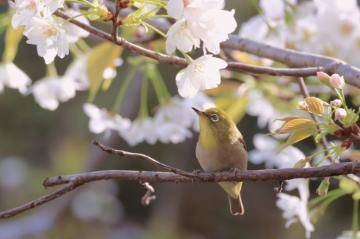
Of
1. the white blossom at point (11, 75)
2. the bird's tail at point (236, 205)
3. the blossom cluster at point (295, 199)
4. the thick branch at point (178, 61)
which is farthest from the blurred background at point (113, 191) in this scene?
the thick branch at point (178, 61)

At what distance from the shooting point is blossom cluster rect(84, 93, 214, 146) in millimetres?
2121

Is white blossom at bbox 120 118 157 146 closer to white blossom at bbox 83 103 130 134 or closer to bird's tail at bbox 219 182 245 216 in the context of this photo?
white blossom at bbox 83 103 130 134

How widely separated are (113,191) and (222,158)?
4.08m

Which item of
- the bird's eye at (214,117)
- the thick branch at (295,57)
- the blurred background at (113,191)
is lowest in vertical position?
the blurred background at (113,191)

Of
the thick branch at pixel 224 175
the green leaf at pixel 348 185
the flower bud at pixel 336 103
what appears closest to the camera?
the thick branch at pixel 224 175

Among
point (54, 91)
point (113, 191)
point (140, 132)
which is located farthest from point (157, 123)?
point (113, 191)

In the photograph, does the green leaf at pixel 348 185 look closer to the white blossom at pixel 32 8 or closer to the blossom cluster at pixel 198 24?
the blossom cluster at pixel 198 24

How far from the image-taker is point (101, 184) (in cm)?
593

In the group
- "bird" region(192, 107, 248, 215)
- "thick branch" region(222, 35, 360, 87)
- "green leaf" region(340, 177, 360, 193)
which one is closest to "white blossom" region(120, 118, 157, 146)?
"bird" region(192, 107, 248, 215)

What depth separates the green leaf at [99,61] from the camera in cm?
184

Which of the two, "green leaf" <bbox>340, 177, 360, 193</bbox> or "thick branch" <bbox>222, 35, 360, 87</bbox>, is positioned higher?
"thick branch" <bbox>222, 35, 360, 87</bbox>

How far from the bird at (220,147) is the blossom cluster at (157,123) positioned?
0.78ft

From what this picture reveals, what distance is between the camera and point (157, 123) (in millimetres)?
2158

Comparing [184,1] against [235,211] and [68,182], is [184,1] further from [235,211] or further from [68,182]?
[235,211]
